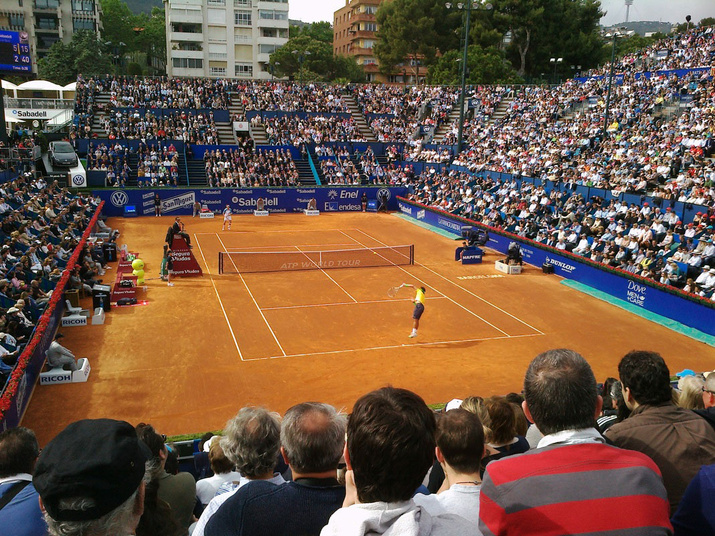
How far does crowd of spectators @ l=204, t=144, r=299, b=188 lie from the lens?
148 feet

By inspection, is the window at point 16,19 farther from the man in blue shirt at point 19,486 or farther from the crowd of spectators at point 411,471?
the crowd of spectators at point 411,471

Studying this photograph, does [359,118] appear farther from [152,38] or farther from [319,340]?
[152,38]

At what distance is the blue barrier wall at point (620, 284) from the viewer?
1952cm

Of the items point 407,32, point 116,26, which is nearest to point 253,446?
point 407,32

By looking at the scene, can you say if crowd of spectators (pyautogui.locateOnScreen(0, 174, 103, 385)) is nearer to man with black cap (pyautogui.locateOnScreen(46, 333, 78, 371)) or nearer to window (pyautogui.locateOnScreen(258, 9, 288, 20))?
man with black cap (pyautogui.locateOnScreen(46, 333, 78, 371))

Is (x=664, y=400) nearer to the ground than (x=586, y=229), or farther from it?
farther from it

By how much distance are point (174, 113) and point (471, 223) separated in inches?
1180

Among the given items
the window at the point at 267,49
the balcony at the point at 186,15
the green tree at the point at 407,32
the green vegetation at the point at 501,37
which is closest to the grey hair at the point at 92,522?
the green vegetation at the point at 501,37

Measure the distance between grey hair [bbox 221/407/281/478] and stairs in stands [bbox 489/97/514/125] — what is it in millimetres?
49942

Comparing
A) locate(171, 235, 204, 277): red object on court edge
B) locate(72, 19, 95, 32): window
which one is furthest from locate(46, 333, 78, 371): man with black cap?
locate(72, 19, 95, 32): window

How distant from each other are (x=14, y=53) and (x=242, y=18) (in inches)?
2763

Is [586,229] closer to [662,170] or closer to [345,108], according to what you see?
[662,170]

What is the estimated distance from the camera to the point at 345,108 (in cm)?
5853

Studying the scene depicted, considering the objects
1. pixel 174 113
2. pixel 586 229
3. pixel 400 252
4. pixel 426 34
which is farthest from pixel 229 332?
pixel 426 34
